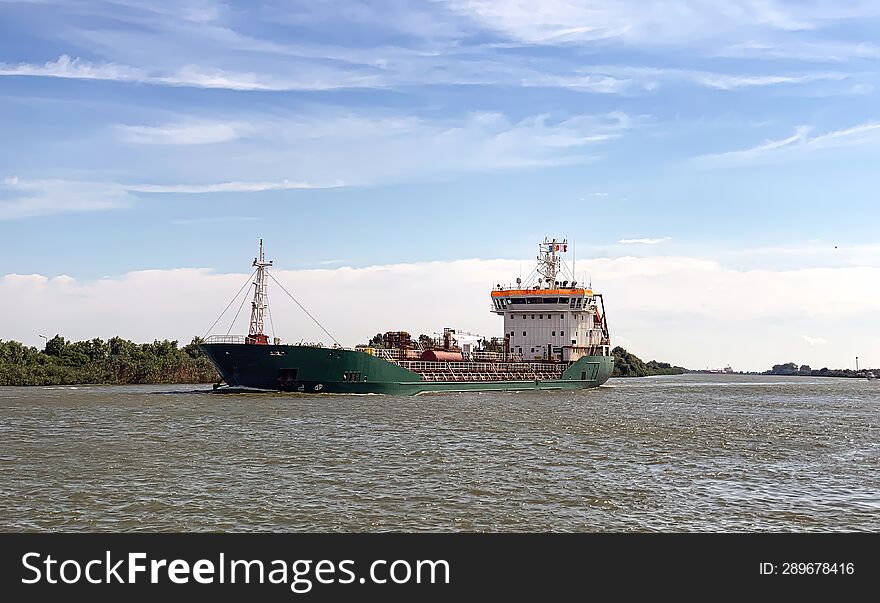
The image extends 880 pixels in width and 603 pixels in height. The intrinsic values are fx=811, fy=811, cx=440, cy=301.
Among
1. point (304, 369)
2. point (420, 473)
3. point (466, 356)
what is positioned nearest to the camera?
point (420, 473)

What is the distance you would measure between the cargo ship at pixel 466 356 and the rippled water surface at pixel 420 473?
10800 mm

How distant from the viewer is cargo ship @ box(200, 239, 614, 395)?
50406 millimetres

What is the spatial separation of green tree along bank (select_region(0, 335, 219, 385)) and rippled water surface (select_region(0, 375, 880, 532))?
44433 mm

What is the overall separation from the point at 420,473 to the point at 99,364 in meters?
74.6

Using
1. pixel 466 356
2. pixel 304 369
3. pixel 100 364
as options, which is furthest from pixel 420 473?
pixel 100 364

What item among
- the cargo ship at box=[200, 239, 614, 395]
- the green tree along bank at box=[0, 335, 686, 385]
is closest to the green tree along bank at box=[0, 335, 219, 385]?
the green tree along bank at box=[0, 335, 686, 385]

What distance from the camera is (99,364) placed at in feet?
285

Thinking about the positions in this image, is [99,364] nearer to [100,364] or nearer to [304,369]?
[100,364]

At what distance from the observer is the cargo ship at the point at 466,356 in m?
50.4

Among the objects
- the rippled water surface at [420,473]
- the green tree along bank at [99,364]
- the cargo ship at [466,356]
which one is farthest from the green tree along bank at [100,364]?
the rippled water surface at [420,473]

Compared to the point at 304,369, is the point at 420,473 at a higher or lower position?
lower
